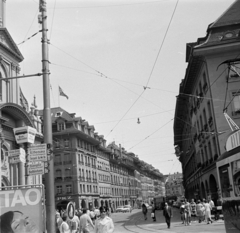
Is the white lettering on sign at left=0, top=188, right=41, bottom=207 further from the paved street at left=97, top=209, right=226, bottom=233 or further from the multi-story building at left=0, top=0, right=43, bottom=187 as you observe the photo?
the multi-story building at left=0, top=0, right=43, bottom=187

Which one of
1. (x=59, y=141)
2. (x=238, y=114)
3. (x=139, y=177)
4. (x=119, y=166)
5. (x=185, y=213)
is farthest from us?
(x=139, y=177)

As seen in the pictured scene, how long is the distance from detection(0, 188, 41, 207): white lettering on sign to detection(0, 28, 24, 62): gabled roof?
31.6 m

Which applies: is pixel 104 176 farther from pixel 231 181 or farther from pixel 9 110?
pixel 231 181

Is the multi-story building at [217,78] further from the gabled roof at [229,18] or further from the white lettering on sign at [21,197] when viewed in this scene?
the white lettering on sign at [21,197]

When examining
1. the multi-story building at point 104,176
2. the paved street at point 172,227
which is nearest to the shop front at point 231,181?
the paved street at point 172,227

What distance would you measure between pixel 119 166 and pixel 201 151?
6507cm

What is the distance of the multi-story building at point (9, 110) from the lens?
117 ft

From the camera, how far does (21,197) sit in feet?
27.5

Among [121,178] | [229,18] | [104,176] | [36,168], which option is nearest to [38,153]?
[36,168]

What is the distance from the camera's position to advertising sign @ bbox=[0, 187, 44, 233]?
822cm

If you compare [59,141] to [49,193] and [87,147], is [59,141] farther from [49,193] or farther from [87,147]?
[49,193]

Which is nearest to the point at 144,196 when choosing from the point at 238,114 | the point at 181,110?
the point at 181,110

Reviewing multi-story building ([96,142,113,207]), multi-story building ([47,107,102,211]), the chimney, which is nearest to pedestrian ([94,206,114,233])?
the chimney

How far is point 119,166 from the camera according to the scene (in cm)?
10269
